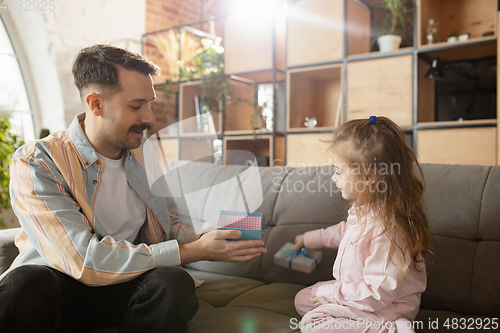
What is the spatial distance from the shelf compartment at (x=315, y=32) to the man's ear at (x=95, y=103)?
1.97 meters

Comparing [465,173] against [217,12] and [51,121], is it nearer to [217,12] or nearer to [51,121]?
[51,121]

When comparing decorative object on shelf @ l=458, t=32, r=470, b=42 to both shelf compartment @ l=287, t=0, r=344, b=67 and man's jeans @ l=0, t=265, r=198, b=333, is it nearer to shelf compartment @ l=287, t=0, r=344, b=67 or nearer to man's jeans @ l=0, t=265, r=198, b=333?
shelf compartment @ l=287, t=0, r=344, b=67

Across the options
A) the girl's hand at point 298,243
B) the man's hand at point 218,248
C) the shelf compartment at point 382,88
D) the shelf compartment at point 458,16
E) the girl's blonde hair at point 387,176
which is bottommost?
the girl's hand at point 298,243

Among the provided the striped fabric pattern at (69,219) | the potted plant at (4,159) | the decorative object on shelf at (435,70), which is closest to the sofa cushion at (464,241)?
the striped fabric pattern at (69,219)

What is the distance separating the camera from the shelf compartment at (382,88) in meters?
2.63

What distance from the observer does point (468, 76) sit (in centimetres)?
265

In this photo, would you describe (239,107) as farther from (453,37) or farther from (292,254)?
(292,254)

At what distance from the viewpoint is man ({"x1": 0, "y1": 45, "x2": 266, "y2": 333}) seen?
109cm

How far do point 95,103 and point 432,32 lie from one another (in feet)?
7.32

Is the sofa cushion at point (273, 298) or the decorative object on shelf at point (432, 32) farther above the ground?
the decorative object on shelf at point (432, 32)

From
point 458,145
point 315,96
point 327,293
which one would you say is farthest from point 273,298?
point 315,96

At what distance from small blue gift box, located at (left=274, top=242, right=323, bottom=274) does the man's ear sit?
817 mm

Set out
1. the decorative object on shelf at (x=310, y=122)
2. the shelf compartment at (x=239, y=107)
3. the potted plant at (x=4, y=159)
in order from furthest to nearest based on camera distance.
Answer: the shelf compartment at (x=239, y=107) < the decorative object on shelf at (x=310, y=122) < the potted plant at (x=4, y=159)

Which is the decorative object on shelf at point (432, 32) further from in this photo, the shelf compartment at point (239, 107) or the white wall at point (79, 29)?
the white wall at point (79, 29)
